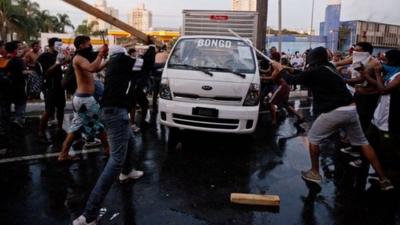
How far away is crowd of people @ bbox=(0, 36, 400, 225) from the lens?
12.7 feet

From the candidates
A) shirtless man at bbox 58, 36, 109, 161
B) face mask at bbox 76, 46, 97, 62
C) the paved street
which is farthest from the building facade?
face mask at bbox 76, 46, 97, 62

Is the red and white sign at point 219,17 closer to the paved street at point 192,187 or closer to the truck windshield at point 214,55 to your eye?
the truck windshield at point 214,55

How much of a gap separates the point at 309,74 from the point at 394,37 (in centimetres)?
7414

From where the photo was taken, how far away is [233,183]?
4.84 m

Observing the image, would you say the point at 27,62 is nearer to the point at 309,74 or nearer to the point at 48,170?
the point at 48,170

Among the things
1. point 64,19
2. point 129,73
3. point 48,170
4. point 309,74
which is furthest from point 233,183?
point 64,19

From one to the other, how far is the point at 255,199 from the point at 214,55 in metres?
3.40

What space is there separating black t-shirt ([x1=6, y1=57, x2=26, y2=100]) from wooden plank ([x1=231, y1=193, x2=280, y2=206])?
5.08m

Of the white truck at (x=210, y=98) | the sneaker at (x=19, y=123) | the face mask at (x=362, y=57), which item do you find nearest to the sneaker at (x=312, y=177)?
the white truck at (x=210, y=98)

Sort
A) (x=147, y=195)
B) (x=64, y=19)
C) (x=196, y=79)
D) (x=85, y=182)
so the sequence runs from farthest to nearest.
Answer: (x=64, y=19), (x=196, y=79), (x=85, y=182), (x=147, y=195)

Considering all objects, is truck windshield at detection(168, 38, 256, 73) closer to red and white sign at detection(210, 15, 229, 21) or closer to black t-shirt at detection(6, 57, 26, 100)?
black t-shirt at detection(6, 57, 26, 100)

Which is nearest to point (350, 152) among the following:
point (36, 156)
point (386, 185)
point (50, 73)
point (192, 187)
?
point (386, 185)

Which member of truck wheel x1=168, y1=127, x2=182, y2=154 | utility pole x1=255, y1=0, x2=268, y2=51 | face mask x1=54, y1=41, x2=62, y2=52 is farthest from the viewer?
utility pole x1=255, y1=0, x2=268, y2=51

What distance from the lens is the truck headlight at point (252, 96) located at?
6.17 meters
